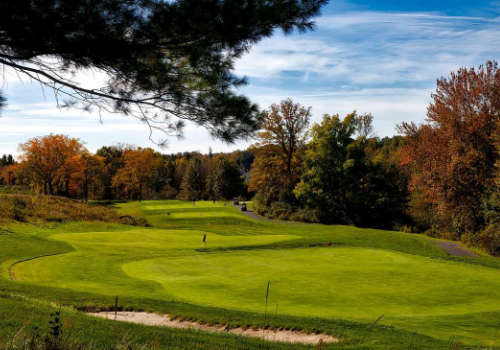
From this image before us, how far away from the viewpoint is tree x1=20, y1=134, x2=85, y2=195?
2170 inches

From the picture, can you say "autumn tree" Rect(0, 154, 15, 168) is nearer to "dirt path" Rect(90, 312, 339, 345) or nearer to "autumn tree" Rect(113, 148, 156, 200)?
"autumn tree" Rect(113, 148, 156, 200)

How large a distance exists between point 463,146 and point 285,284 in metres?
19.3

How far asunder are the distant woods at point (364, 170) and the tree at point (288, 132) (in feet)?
0.36

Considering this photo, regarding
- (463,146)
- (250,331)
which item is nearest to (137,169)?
(463,146)

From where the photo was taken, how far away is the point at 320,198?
39031 millimetres

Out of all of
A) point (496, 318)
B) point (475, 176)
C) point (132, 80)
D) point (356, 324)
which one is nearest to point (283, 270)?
point (356, 324)

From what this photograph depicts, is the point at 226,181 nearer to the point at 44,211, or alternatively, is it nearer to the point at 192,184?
the point at 192,184

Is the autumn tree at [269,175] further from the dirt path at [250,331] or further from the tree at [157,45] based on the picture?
the tree at [157,45]

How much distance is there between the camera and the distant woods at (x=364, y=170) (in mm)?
25375

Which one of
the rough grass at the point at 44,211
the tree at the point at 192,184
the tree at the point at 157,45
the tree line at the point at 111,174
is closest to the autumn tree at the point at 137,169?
the tree line at the point at 111,174

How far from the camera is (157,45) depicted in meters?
5.66

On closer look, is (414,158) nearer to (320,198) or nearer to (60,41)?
(320,198)

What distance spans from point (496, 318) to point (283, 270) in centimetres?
672

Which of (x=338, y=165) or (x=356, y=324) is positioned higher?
(x=338, y=165)
